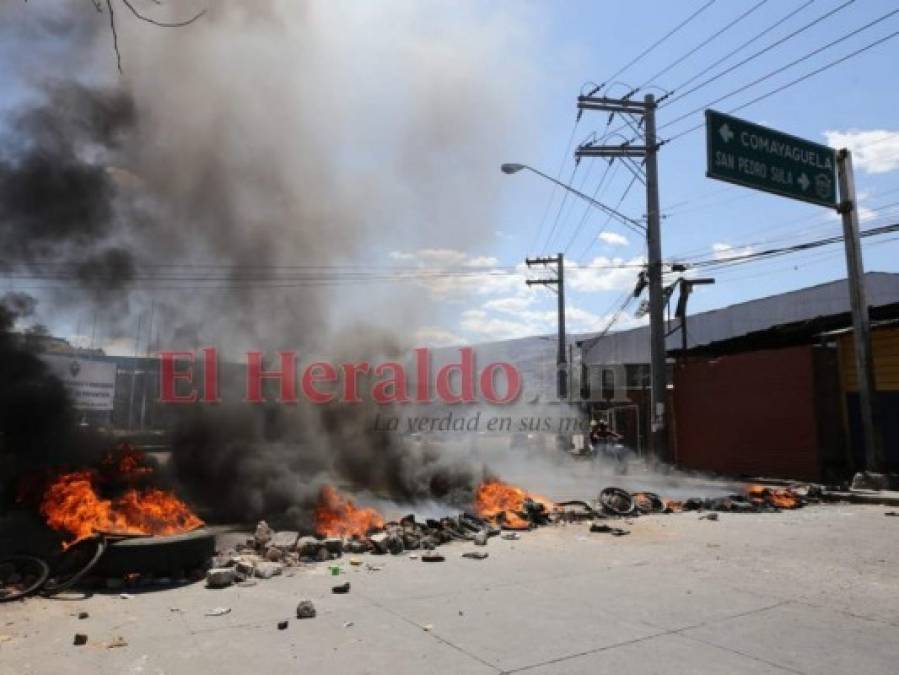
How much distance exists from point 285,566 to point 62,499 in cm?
317

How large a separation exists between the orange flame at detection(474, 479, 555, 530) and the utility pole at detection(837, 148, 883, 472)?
6095 mm

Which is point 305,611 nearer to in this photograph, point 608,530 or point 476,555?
point 476,555

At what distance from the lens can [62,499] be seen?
7.41 metres

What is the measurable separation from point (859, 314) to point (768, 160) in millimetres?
3522

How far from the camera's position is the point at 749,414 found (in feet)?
50.8

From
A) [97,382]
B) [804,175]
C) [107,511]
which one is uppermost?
[804,175]

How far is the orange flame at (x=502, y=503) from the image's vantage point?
27.9ft

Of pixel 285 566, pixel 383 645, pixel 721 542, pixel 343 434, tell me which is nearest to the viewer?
pixel 383 645

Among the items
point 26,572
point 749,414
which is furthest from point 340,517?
point 749,414

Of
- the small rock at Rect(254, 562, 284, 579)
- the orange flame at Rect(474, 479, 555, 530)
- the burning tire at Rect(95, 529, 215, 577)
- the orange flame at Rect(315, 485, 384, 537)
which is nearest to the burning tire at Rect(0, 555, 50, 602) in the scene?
the burning tire at Rect(95, 529, 215, 577)

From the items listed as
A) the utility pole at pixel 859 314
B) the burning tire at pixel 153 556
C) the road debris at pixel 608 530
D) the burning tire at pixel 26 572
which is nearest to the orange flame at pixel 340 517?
the burning tire at pixel 153 556

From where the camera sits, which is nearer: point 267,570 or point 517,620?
point 517,620

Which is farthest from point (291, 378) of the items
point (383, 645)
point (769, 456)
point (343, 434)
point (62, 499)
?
point (769, 456)

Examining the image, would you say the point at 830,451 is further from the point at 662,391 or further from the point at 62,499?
the point at 62,499
